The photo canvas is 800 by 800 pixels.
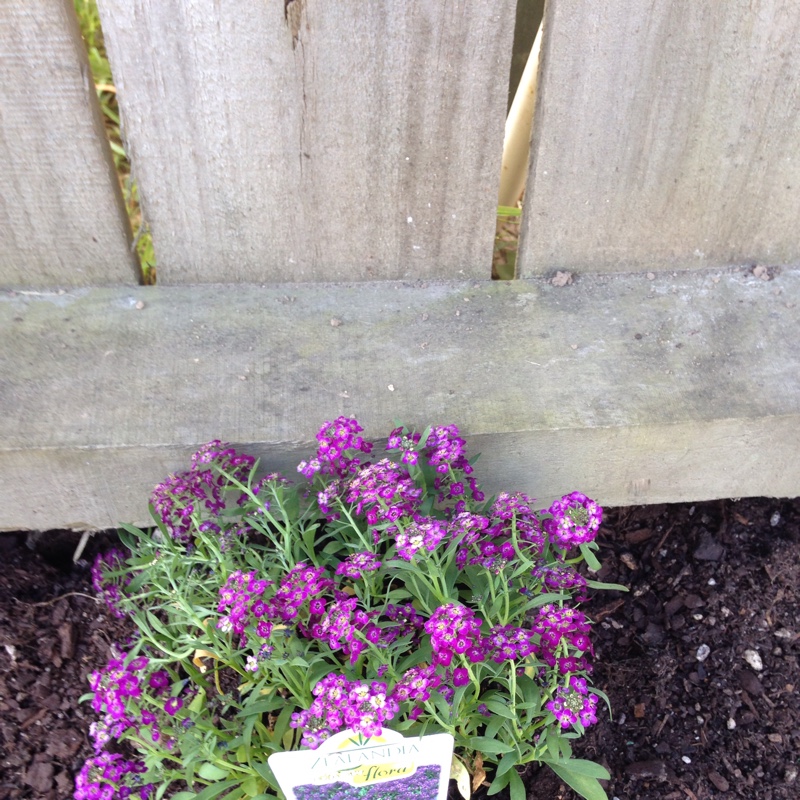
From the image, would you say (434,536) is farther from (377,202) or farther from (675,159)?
(675,159)

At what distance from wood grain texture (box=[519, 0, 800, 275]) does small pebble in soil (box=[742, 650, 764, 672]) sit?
0.97m

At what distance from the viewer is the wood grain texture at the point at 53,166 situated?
1575mm

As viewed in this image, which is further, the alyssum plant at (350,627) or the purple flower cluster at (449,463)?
the purple flower cluster at (449,463)

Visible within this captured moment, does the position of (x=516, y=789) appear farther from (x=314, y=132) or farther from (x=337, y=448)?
(x=314, y=132)

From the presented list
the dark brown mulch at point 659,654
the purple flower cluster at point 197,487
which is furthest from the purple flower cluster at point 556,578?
the purple flower cluster at point 197,487

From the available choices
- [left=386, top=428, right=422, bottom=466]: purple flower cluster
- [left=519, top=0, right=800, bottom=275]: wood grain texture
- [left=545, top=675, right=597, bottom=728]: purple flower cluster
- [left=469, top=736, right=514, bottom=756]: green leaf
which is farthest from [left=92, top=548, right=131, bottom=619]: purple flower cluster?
[left=519, top=0, right=800, bottom=275]: wood grain texture

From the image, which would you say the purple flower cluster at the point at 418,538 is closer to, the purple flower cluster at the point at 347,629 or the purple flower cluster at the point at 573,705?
the purple flower cluster at the point at 347,629

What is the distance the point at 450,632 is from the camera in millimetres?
1222

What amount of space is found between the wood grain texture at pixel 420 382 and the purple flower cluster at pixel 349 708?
1.92 feet

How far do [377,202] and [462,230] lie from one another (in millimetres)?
218

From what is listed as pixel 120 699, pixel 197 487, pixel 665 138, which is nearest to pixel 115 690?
pixel 120 699

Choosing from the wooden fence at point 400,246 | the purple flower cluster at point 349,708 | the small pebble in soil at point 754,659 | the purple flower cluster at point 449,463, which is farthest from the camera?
the small pebble in soil at point 754,659

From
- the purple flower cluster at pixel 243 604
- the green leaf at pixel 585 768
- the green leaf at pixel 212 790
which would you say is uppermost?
the purple flower cluster at pixel 243 604

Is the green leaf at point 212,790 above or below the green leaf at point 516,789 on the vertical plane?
above
